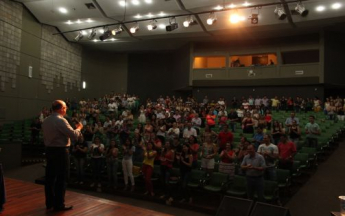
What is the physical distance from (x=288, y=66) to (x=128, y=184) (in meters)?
12.8

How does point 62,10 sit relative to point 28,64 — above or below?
above

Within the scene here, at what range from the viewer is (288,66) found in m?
16.9

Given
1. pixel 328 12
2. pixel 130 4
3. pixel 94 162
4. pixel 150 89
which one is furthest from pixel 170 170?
pixel 150 89

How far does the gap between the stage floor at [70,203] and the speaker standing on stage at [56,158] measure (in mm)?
132

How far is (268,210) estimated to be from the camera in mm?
2857

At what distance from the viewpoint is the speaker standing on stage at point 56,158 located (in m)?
3.05

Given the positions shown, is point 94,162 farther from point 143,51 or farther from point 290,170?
point 143,51

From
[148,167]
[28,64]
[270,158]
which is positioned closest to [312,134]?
[270,158]

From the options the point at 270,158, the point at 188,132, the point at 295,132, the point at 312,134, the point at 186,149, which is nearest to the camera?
the point at 270,158

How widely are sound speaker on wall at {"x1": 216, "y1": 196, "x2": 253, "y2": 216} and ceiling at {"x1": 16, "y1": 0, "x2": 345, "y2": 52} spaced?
9567 millimetres

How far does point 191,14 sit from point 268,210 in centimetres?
987

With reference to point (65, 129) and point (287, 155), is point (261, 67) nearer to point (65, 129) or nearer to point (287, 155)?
point (287, 155)

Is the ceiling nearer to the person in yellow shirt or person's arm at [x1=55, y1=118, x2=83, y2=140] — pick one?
the person in yellow shirt

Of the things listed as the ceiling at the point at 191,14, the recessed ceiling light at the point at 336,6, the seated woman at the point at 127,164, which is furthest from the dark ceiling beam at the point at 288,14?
the seated woman at the point at 127,164
